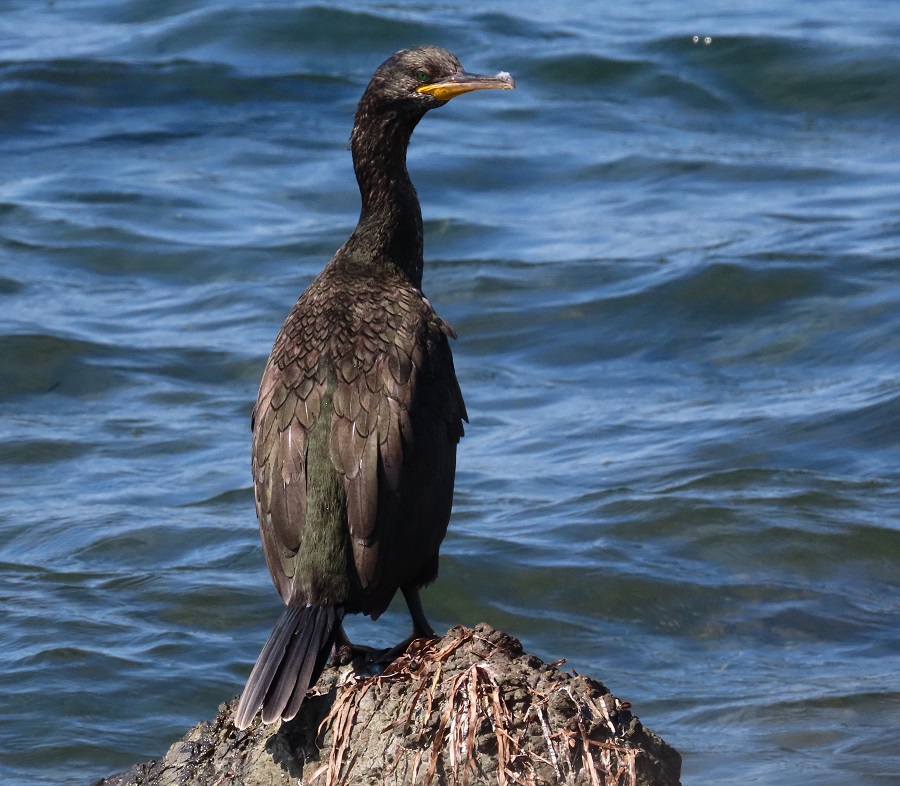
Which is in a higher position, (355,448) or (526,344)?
(355,448)

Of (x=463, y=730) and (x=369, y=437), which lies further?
(x=369, y=437)

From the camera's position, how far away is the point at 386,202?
5.69 metres

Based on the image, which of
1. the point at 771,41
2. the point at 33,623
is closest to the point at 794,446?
the point at 33,623

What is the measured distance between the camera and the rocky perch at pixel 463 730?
402 centimetres

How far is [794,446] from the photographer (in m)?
9.66

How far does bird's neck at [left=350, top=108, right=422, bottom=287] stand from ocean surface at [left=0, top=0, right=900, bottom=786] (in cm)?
233

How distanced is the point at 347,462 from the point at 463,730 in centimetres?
97

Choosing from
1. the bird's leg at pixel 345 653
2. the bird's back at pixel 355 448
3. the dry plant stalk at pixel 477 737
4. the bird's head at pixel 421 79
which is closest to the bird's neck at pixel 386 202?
the bird's head at pixel 421 79

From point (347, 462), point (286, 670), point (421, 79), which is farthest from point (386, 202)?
point (286, 670)

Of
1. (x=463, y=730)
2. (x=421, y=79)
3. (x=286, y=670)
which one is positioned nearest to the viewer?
(x=463, y=730)

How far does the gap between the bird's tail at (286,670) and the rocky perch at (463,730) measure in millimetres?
159

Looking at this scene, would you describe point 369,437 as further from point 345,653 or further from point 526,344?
point 526,344

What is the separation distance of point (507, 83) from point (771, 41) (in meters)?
12.9

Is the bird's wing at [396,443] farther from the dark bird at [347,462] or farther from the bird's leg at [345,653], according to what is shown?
the bird's leg at [345,653]
